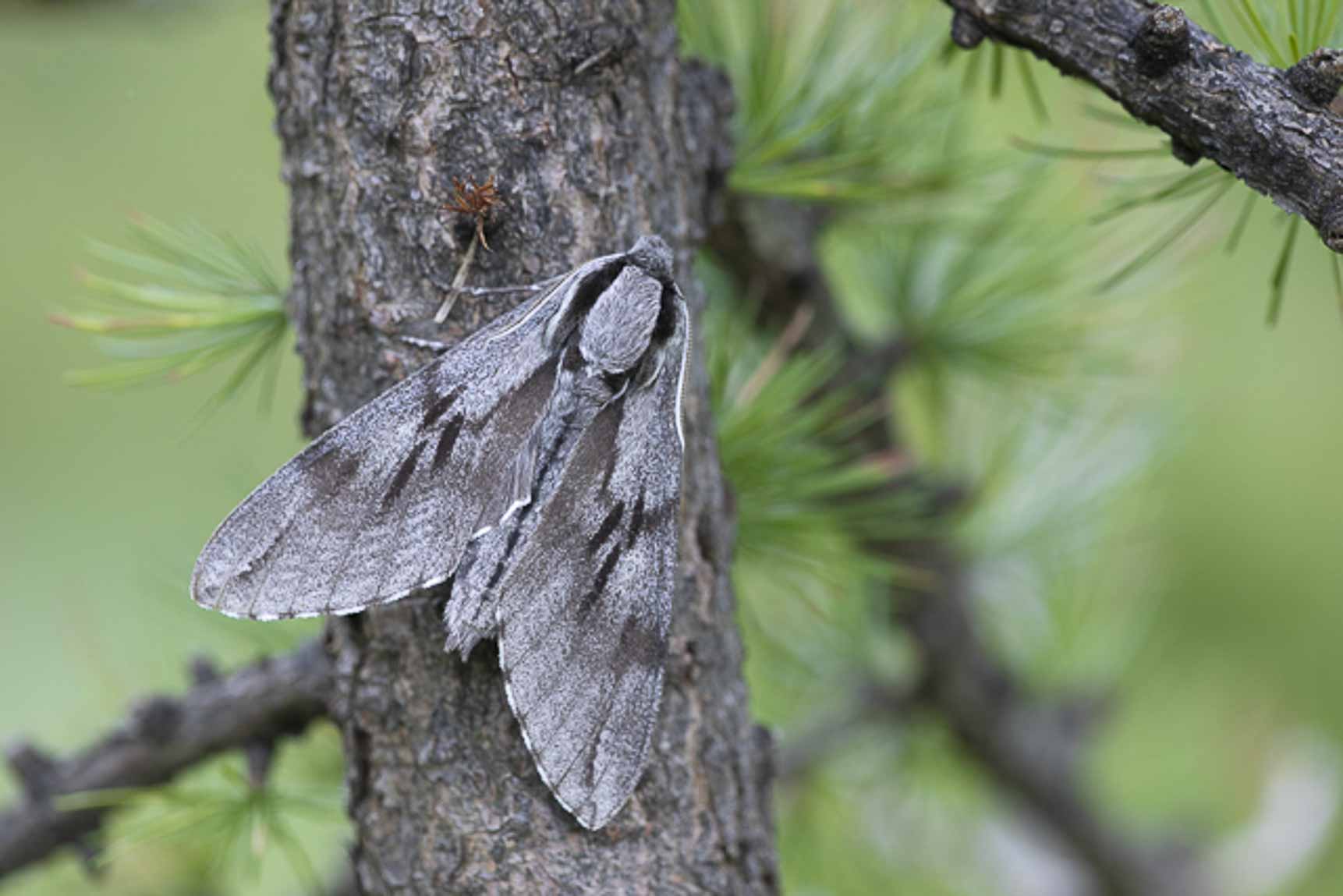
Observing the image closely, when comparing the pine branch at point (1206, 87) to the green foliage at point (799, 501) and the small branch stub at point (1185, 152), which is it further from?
the green foliage at point (799, 501)

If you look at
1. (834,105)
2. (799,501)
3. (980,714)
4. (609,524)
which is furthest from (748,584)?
(609,524)

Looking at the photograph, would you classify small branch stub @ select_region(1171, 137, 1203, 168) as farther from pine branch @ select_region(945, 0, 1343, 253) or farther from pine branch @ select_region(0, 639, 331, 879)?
pine branch @ select_region(0, 639, 331, 879)

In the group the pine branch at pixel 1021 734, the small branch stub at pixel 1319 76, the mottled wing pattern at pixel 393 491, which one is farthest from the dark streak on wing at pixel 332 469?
the pine branch at pixel 1021 734

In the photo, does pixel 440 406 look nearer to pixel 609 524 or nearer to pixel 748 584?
pixel 609 524

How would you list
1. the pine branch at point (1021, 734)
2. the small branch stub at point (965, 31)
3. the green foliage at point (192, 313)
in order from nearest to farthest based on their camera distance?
the small branch stub at point (965, 31), the green foliage at point (192, 313), the pine branch at point (1021, 734)

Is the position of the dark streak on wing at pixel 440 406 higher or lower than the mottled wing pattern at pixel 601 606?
higher

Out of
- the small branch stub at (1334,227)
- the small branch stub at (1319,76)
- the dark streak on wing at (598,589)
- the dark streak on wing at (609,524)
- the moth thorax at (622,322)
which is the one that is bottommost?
the dark streak on wing at (598,589)

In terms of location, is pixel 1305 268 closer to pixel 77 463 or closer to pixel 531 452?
pixel 531 452

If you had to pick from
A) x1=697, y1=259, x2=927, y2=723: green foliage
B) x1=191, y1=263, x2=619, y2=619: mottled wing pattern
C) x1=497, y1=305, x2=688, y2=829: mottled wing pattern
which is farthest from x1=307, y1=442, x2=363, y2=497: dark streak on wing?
x1=697, y1=259, x2=927, y2=723: green foliage

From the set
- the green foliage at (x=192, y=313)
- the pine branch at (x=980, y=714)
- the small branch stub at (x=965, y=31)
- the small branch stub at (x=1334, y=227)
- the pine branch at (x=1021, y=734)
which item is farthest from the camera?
the pine branch at (x=1021, y=734)

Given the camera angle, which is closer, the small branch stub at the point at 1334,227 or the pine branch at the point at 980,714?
the small branch stub at the point at 1334,227
